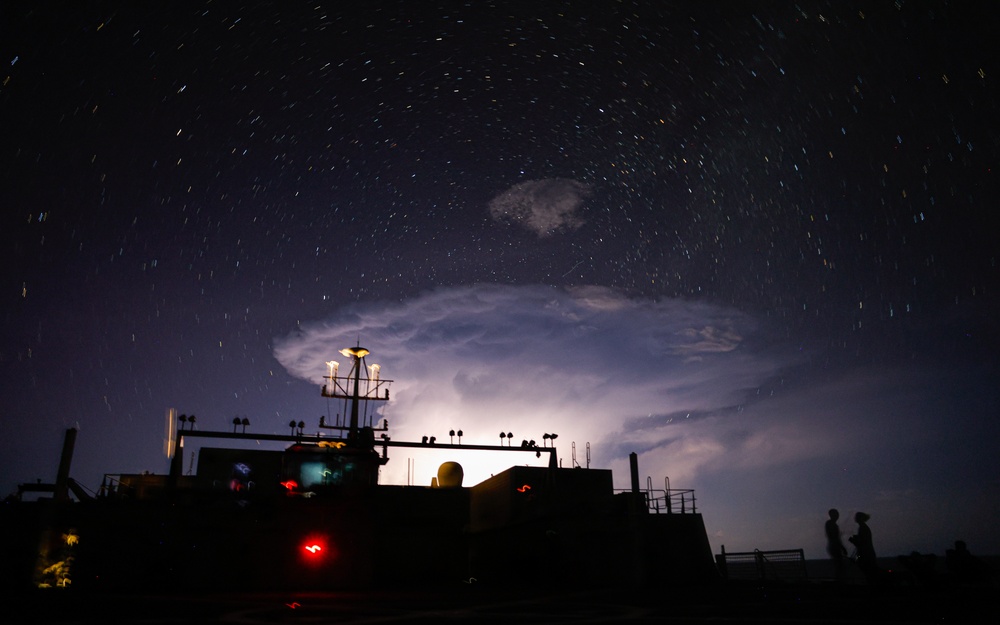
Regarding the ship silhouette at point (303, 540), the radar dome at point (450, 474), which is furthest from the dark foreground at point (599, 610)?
the radar dome at point (450, 474)

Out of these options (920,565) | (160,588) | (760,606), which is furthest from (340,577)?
(920,565)

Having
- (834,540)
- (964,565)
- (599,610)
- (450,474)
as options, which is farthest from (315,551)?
(964,565)

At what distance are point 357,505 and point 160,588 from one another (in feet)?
29.1

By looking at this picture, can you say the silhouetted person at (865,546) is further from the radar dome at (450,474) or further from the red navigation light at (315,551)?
the radar dome at (450,474)

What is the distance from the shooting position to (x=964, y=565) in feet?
50.3

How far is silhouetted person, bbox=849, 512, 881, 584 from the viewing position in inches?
586

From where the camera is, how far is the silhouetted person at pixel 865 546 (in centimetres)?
1488

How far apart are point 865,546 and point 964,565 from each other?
2.55 meters

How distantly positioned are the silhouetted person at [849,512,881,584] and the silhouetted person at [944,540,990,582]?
5.23 feet

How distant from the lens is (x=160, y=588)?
27.1m

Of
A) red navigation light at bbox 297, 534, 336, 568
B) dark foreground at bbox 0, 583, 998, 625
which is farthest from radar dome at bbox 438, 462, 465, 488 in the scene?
dark foreground at bbox 0, 583, 998, 625

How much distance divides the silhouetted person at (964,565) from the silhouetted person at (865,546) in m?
1.59

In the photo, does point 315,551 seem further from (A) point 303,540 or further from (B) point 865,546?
(B) point 865,546

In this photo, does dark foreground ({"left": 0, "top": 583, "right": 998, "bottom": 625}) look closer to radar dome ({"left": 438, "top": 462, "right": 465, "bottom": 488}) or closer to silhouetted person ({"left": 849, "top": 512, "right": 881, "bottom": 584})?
silhouetted person ({"left": 849, "top": 512, "right": 881, "bottom": 584})
